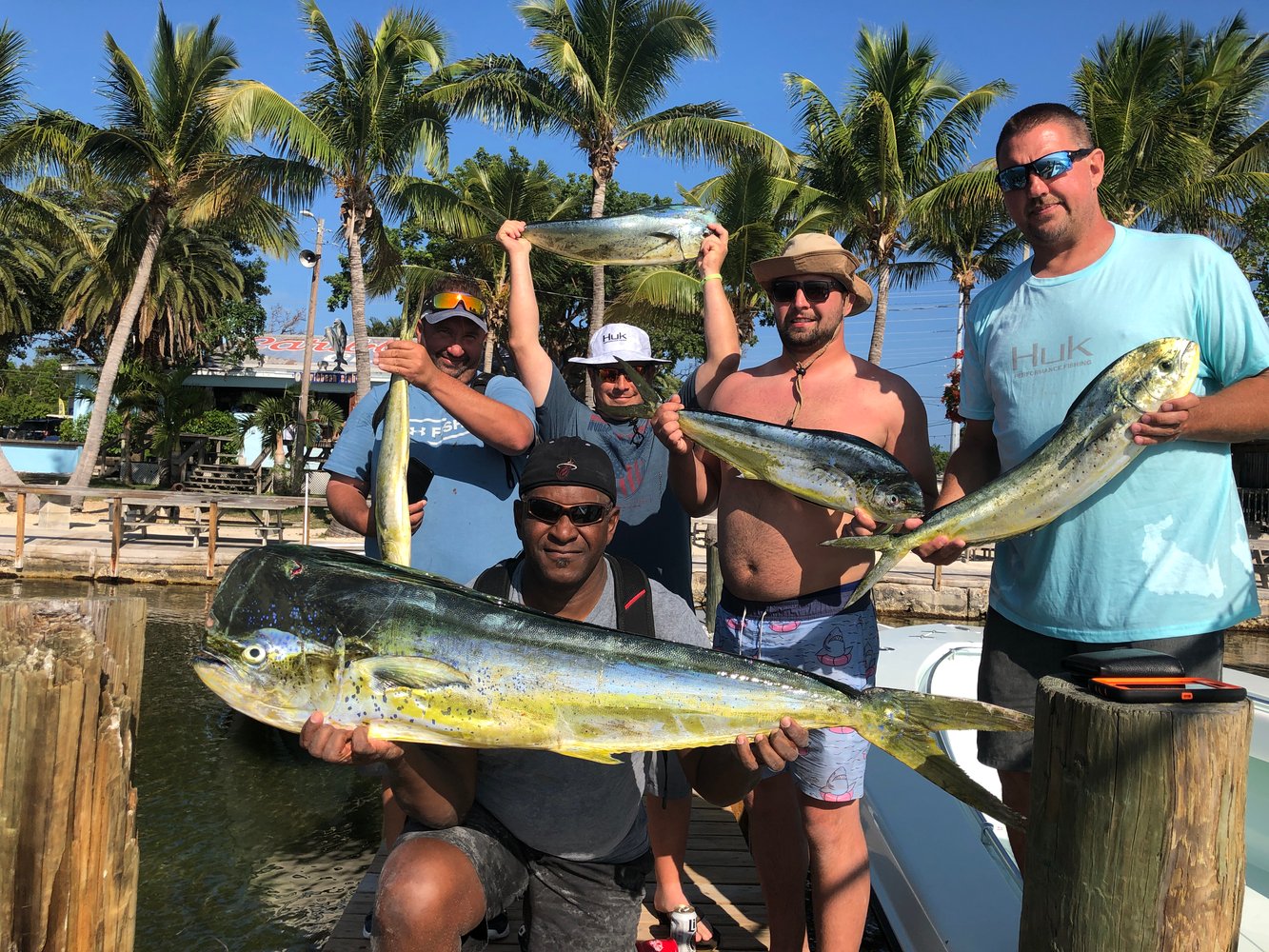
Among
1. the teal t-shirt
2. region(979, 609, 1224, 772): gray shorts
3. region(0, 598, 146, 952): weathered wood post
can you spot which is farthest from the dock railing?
the teal t-shirt

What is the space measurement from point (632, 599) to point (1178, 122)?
2232 cm

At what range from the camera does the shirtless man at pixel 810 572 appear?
2865 mm

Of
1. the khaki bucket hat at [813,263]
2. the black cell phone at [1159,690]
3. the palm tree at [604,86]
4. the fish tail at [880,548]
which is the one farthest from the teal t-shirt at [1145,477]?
the palm tree at [604,86]

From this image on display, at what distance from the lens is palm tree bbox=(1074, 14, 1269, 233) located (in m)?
19.7

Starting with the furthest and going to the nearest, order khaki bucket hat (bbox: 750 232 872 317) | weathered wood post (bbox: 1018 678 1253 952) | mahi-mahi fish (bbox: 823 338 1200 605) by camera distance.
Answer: khaki bucket hat (bbox: 750 232 872 317)
mahi-mahi fish (bbox: 823 338 1200 605)
weathered wood post (bbox: 1018 678 1253 952)

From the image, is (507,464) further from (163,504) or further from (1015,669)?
(163,504)

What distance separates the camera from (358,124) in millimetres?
18875

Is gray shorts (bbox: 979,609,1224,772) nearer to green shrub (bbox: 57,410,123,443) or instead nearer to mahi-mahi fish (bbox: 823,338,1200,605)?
mahi-mahi fish (bbox: 823,338,1200,605)

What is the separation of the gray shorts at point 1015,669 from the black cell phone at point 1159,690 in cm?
54

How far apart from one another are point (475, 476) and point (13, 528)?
59.7ft

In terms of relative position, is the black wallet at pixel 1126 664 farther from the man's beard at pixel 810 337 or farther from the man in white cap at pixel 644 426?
the man in white cap at pixel 644 426

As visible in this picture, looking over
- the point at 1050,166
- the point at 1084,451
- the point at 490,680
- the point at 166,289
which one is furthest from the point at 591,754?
the point at 166,289

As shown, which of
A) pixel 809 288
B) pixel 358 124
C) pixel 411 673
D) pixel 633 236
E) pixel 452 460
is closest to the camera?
pixel 411 673

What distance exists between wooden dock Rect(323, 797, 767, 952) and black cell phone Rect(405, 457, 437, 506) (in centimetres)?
167
